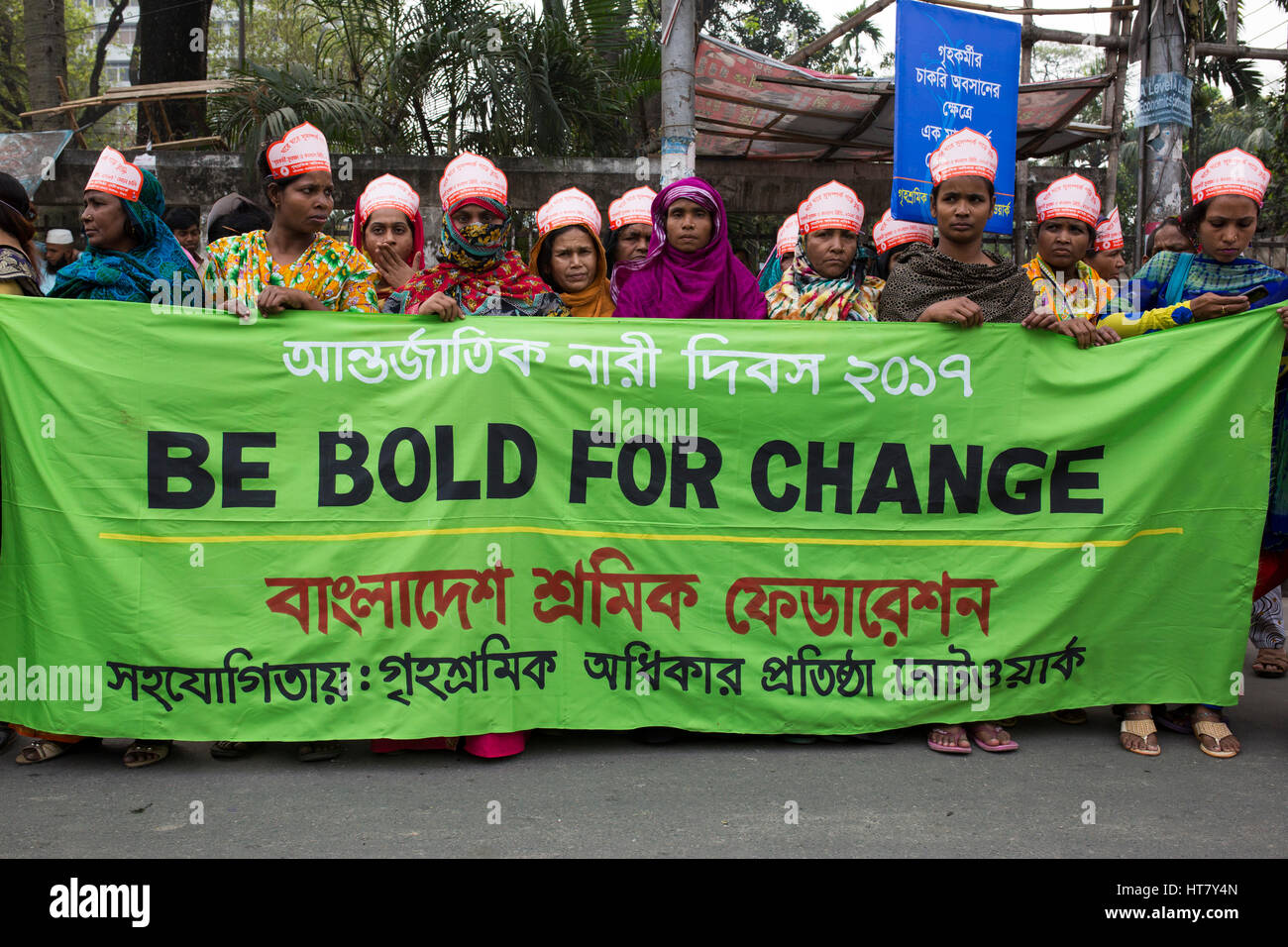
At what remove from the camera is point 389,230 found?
475cm

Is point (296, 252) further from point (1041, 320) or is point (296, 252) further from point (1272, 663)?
point (1272, 663)

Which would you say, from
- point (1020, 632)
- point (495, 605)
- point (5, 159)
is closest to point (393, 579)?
point (495, 605)

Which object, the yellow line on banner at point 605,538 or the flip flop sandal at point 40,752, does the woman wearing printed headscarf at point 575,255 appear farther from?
the flip flop sandal at point 40,752

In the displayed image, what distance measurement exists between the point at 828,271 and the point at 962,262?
23.8 inches

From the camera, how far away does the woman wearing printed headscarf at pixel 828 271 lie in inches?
177

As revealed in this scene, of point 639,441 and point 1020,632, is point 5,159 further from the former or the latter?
point 1020,632

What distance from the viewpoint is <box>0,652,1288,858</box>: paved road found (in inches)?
123

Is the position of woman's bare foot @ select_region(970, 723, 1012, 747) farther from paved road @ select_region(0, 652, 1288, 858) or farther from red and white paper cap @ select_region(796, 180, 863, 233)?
red and white paper cap @ select_region(796, 180, 863, 233)

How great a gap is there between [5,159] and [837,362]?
8823mm

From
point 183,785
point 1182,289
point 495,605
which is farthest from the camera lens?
point 1182,289

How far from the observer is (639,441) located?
393cm

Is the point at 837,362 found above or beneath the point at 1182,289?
beneath

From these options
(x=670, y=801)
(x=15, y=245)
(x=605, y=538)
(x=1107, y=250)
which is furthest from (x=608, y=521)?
(x=1107, y=250)

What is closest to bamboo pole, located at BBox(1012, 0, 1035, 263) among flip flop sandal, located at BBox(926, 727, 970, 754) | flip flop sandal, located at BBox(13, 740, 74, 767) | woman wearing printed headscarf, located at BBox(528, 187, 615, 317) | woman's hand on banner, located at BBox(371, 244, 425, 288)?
woman wearing printed headscarf, located at BBox(528, 187, 615, 317)
